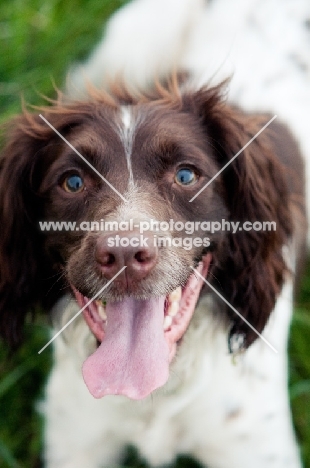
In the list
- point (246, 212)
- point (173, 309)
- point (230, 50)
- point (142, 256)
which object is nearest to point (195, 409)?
point (173, 309)

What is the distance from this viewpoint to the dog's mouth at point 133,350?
197 cm

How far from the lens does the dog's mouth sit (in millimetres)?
1974

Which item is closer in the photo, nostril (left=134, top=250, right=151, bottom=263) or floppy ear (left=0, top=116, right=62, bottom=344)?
nostril (left=134, top=250, right=151, bottom=263)

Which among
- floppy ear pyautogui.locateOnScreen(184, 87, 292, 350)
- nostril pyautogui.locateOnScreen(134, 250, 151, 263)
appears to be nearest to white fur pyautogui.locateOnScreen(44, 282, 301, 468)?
floppy ear pyautogui.locateOnScreen(184, 87, 292, 350)

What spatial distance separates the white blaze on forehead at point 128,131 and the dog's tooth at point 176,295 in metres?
0.35

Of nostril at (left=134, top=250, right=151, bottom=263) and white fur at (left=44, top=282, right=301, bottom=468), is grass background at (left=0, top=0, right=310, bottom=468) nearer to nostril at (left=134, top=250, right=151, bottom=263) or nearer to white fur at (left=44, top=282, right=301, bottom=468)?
white fur at (left=44, top=282, right=301, bottom=468)

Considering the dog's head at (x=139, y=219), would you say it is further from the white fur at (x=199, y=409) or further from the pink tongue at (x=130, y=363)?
the white fur at (x=199, y=409)

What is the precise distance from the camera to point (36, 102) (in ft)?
12.5

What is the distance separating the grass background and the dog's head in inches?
23.7

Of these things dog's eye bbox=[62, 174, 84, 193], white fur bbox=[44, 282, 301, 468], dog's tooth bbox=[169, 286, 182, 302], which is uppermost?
dog's eye bbox=[62, 174, 84, 193]

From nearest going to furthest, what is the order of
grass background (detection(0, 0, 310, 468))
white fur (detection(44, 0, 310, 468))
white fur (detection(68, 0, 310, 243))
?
white fur (detection(44, 0, 310, 468)) → grass background (detection(0, 0, 310, 468)) → white fur (detection(68, 0, 310, 243))

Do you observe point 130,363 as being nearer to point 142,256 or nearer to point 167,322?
point 167,322

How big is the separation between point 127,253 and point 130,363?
0.40 metres

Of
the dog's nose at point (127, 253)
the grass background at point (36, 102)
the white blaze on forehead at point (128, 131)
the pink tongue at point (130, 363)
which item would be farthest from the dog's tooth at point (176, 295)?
the grass background at point (36, 102)
